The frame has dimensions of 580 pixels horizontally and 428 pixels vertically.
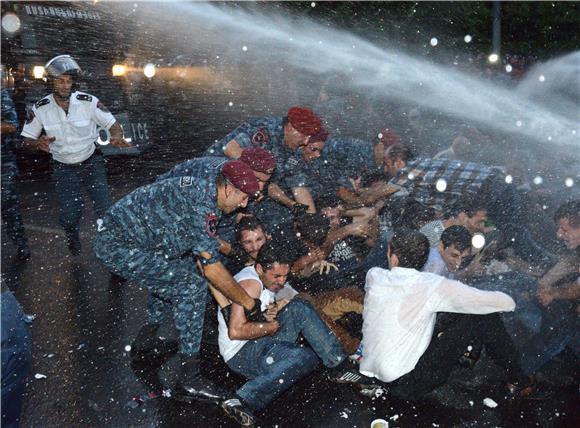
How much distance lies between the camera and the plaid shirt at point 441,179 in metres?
5.24

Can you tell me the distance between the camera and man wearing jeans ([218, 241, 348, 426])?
3459mm

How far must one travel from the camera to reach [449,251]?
3.97m

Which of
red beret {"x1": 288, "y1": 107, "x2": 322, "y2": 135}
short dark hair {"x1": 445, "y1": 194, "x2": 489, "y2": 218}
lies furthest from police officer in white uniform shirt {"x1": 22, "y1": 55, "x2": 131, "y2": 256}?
short dark hair {"x1": 445, "y1": 194, "x2": 489, "y2": 218}

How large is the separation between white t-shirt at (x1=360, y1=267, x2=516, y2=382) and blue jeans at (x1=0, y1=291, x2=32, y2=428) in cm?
197

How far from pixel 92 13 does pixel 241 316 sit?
9.74 m

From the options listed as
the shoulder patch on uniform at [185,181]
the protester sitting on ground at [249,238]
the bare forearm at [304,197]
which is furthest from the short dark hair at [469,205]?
the shoulder patch on uniform at [185,181]

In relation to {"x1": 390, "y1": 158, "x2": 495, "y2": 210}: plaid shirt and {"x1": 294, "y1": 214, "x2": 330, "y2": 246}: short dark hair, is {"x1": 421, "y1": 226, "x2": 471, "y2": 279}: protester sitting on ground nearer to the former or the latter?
{"x1": 294, "y1": 214, "x2": 330, "y2": 246}: short dark hair

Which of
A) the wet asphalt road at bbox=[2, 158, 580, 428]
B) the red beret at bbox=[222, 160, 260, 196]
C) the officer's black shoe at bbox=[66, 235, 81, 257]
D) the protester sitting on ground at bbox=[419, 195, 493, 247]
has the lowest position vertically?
the officer's black shoe at bbox=[66, 235, 81, 257]

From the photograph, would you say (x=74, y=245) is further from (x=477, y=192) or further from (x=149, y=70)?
(x=149, y=70)

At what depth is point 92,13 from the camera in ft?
36.3

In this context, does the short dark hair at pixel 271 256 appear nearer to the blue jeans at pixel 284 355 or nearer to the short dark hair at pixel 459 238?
the blue jeans at pixel 284 355

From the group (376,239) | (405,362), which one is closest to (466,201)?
(376,239)

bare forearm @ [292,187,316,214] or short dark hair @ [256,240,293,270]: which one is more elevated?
short dark hair @ [256,240,293,270]

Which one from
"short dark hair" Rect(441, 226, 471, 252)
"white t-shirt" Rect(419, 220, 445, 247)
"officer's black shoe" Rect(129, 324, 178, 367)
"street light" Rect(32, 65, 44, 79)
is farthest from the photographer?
"street light" Rect(32, 65, 44, 79)
